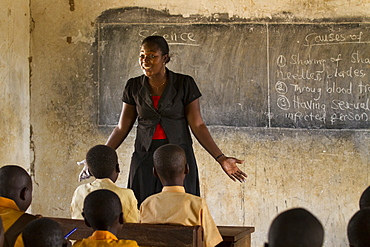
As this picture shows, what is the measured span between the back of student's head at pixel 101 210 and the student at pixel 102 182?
769mm

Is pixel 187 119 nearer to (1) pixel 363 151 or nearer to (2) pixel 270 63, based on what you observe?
(2) pixel 270 63

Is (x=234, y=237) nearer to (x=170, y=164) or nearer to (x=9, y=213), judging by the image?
(x=170, y=164)

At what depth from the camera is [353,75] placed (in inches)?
203

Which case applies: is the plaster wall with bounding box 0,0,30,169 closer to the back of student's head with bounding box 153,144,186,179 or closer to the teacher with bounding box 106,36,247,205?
the teacher with bounding box 106,36,247,205

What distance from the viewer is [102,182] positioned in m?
3.01

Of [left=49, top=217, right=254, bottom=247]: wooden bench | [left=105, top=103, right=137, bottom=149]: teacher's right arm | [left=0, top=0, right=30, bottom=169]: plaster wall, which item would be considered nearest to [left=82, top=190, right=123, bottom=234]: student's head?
[left=49, top=217, right=254, bottom=247]: wooden bench

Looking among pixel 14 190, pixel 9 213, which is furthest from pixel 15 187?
pixel 9 213

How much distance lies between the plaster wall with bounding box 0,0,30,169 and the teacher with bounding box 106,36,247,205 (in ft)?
6.17

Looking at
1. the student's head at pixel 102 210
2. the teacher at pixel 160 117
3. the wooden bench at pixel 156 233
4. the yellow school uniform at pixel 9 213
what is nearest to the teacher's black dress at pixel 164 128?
the teacher at pixel 160 117

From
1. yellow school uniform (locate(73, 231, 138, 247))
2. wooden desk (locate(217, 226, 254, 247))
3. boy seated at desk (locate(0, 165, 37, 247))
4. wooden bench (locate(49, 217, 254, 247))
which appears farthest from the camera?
wooden desk (locate(217, 226, 254, 247))

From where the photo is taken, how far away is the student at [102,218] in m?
2.09

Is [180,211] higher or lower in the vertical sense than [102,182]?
lower

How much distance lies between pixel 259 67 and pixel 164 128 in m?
1.95

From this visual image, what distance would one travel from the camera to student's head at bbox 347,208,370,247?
180 centimetres
